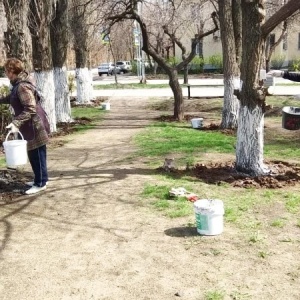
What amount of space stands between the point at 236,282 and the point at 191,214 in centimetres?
151

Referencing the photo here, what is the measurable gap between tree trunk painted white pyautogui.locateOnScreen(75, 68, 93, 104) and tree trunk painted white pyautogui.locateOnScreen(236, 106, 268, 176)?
12910 mm

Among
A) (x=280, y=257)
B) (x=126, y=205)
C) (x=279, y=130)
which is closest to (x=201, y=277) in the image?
(x=280, y=257)

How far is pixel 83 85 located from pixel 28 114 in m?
14.0

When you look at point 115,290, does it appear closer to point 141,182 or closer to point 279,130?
point 141,182

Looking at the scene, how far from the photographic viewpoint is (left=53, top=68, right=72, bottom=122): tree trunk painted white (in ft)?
42.4

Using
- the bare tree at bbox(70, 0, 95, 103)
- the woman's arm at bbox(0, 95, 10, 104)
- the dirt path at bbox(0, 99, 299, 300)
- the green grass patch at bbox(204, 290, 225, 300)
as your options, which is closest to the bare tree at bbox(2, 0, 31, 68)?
the woman's arm at bbox(0, 95, 10, 104)

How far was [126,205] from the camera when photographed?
5.30 m

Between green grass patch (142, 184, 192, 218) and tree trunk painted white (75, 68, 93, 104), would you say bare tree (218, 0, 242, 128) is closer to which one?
green grass patch (142, 184, 192, 218)

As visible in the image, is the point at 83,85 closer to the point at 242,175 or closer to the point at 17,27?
the point at 17,27

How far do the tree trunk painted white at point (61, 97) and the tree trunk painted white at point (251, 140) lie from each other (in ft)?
24.5

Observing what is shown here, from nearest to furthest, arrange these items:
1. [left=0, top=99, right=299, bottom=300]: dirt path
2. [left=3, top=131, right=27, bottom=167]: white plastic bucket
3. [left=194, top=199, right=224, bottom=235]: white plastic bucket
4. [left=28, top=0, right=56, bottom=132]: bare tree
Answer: [left=0, top=99, right=299, bottom=300]: dirt path → [left=194, top=199, right=224, bottom=235]: white plastic bucket → [left=3, top=131, right=27, bottom=167]: white plastic bucket → [left=28, top=0, right=56, bottom=132]: bare tree

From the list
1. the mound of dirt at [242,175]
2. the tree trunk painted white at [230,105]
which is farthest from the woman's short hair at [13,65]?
the tree trunk painted white at [230,105]

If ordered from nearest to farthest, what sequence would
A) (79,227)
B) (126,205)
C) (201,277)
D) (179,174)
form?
(201,277) → (79,227) → (126,205) → (179,174)

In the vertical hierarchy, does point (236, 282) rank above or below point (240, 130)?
below
